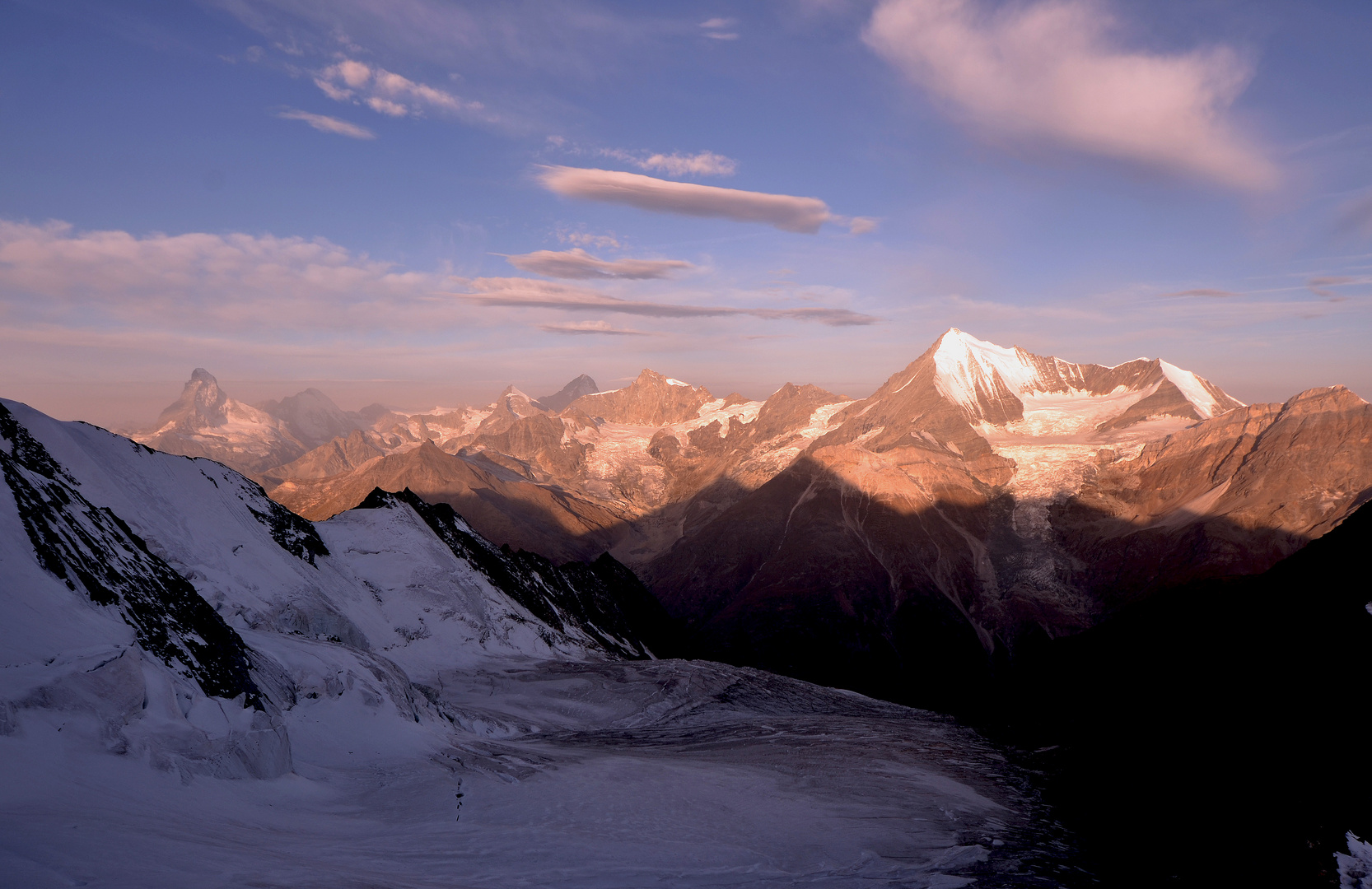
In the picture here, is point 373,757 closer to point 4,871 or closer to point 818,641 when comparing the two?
point 4,871

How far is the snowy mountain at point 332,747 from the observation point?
2358cm

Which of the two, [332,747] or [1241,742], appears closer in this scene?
[332,747]

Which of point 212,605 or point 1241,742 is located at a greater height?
point 212,605

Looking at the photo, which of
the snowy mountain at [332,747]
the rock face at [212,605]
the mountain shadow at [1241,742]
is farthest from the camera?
the mountain shadow at [1241,742]

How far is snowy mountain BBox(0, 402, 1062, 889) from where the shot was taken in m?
23.6

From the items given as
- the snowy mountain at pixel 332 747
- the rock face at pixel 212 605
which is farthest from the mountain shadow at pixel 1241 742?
the rock face at pixel 212 605

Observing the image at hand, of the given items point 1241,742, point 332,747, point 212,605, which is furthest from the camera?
point 1241,742

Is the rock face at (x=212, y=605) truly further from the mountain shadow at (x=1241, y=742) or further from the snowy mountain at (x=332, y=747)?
the mountain shadow at (x=1241, y=742)

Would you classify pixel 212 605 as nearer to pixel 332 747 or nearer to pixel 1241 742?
pixel 332 747

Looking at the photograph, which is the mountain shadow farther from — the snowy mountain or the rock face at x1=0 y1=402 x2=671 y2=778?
the rock face at x1=0 y1=402 x2=671 y2=778

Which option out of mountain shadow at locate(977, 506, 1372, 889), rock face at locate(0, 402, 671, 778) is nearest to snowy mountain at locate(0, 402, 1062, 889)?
rock face at locate(0, 402, 671, 778)

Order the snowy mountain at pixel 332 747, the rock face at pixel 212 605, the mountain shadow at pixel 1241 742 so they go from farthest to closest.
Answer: the mountain shadow at pixel 1241 742 → the rock face at pixel 212 605 → the snowy mountain at pixel 332 747

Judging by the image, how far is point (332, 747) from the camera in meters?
38.9

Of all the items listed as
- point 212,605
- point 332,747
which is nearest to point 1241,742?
point 332,747
